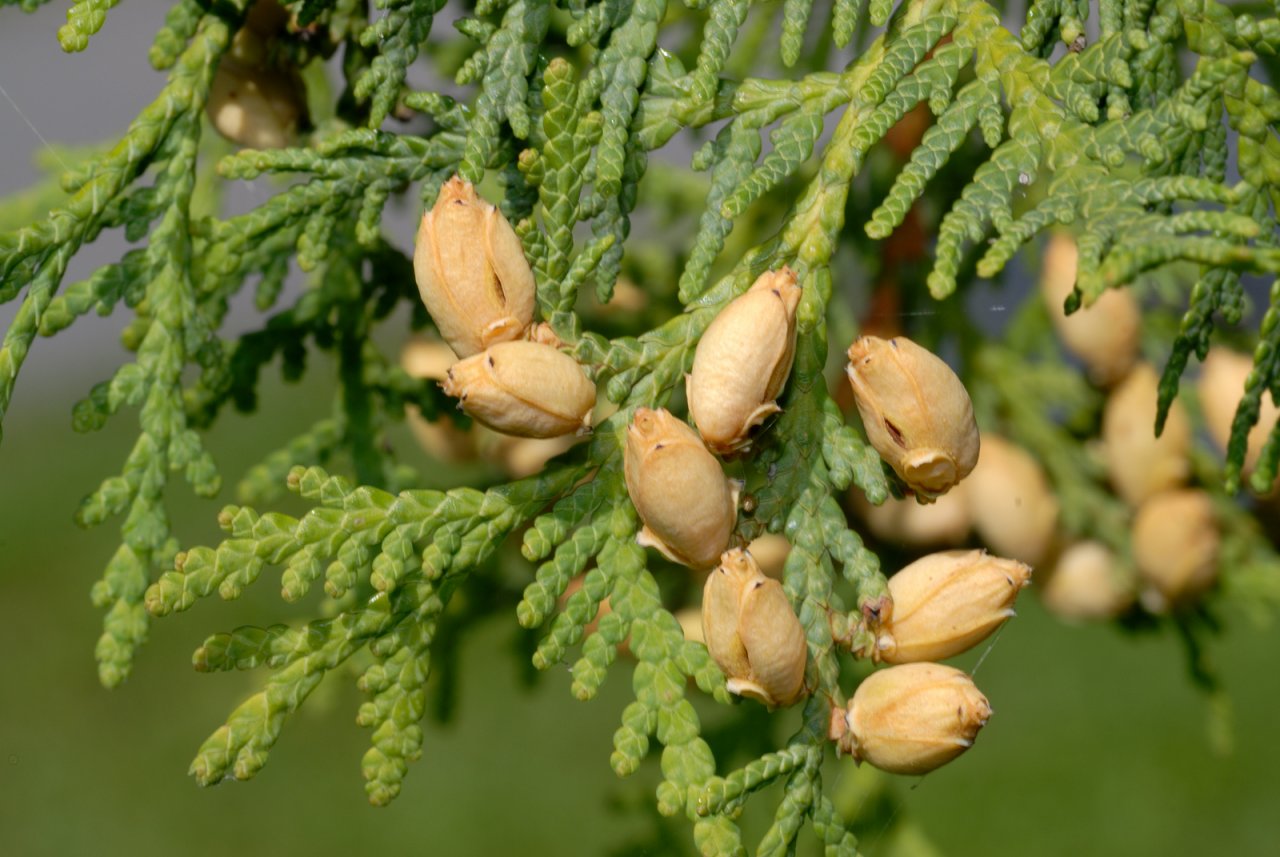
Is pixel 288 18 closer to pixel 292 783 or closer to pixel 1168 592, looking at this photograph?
pixel 1168 592

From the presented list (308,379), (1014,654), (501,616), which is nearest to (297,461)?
(501,616)

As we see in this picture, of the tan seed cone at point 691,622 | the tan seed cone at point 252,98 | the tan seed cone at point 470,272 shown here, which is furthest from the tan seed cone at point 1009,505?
the tan seed cone at point 252,98

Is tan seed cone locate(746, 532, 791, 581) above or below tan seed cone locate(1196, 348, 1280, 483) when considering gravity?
below

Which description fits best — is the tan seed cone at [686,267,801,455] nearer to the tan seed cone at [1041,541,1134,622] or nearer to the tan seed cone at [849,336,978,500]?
the tan seed cone at [849,336,978,500]

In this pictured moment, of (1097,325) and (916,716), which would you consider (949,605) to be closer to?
(916,716)

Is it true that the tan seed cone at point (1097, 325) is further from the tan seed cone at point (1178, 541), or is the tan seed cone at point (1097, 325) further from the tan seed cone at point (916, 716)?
the tan seed cone at point (916, 716)

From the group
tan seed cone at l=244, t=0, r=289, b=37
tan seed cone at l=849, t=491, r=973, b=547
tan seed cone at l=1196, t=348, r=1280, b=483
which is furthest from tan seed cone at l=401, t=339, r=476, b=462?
tan seed cone at l=1196, t=348, r=1280, b=483
